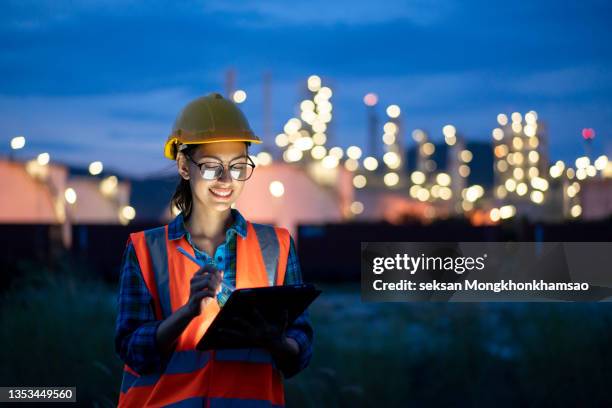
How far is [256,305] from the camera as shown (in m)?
2.50

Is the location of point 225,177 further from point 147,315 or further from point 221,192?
point 147,315

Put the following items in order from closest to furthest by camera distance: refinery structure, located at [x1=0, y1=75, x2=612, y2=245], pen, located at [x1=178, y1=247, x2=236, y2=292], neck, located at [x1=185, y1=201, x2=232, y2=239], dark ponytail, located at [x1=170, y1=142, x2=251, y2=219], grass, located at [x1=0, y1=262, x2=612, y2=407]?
pen, located at [x1=178, y1=247, x2=236, y2=292]
neck, located at [x1=185, y1=201, x2=232, y2=239]
dark ponytail, located at [x1=170, y1=142, x2=251, y2=219]
grass, located at [x1=0, y1=262, x2=612, y2=407]
refinery structure, located at [x1=0, y1=75, x2=612, y2=245]

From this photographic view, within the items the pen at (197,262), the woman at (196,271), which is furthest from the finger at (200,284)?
the pen at (197,262)

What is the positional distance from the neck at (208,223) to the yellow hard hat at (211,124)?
244mm

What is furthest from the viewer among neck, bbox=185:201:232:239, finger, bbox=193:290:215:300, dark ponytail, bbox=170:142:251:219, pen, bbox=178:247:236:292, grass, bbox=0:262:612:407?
grass, bbox=0:262:612:407

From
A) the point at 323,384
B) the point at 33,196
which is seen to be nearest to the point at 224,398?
the point at 323,384

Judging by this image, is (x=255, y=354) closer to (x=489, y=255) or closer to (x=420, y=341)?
(x=420, y=341)

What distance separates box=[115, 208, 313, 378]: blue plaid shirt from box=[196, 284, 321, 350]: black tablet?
0.18 metres

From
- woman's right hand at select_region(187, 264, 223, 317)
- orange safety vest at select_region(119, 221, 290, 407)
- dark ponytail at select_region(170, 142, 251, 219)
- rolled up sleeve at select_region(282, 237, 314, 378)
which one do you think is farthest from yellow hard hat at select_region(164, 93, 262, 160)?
woman's right hand at select_region(187, 264, 223, 317)

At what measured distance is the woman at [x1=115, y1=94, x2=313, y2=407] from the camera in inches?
108

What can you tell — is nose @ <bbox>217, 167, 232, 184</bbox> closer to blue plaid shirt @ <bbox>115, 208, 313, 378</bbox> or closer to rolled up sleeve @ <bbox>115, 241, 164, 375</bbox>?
blue plaid shirt @ <bbox>115, 208, 313, 378</bbox>

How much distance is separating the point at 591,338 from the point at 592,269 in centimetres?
540

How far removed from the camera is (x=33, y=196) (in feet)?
80.0

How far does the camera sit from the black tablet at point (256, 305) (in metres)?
2.44
